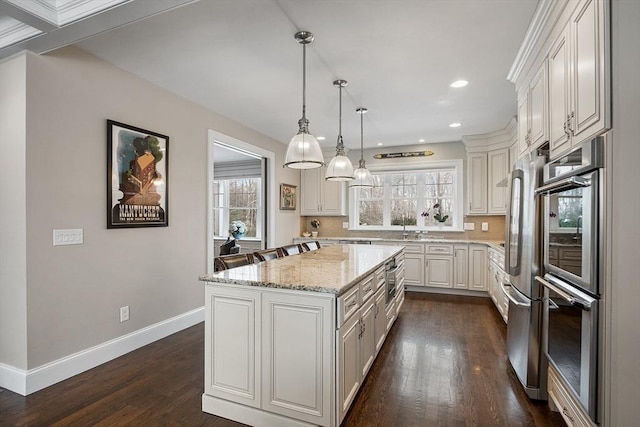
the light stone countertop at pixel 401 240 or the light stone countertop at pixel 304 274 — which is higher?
the light stone countertop at pixel 304 274

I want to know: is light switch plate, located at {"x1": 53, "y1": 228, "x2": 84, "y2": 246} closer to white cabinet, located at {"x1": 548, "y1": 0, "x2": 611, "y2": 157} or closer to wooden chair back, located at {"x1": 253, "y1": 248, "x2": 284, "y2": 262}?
wooden chair back, located at {"x1": 253, "y1": 248, "x2": 284, "y2": 262}

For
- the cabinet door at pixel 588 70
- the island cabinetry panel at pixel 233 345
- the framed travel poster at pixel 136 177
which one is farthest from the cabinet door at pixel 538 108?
the framed travel poster at pixel 136 177

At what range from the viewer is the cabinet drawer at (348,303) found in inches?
70.0

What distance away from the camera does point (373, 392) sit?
2.31 meters

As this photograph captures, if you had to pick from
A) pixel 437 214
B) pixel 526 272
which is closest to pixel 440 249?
pixel 437 214

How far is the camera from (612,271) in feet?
4.53

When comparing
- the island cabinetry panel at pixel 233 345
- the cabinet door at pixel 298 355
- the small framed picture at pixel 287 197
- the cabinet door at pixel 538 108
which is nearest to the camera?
the cabinet door at pixel 298 355

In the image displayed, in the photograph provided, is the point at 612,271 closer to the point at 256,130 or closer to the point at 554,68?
the point at 554,68

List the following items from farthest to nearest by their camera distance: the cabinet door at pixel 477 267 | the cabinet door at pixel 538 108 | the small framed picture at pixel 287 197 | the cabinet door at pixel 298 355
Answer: the small framed picture at pixel 287 197 < the cabinet door at pixel 477 267 < the cabinet door at pixel 538 108 < the cabinet door at pixel 298 355

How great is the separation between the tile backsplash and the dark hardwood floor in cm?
245

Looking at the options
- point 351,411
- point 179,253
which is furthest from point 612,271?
point 179,253

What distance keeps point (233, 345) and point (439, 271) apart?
4.10 meters

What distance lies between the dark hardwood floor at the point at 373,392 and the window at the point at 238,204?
3761 mm

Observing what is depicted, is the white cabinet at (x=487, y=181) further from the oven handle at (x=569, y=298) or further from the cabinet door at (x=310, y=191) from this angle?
the oven handle at (x=569, y=298)
